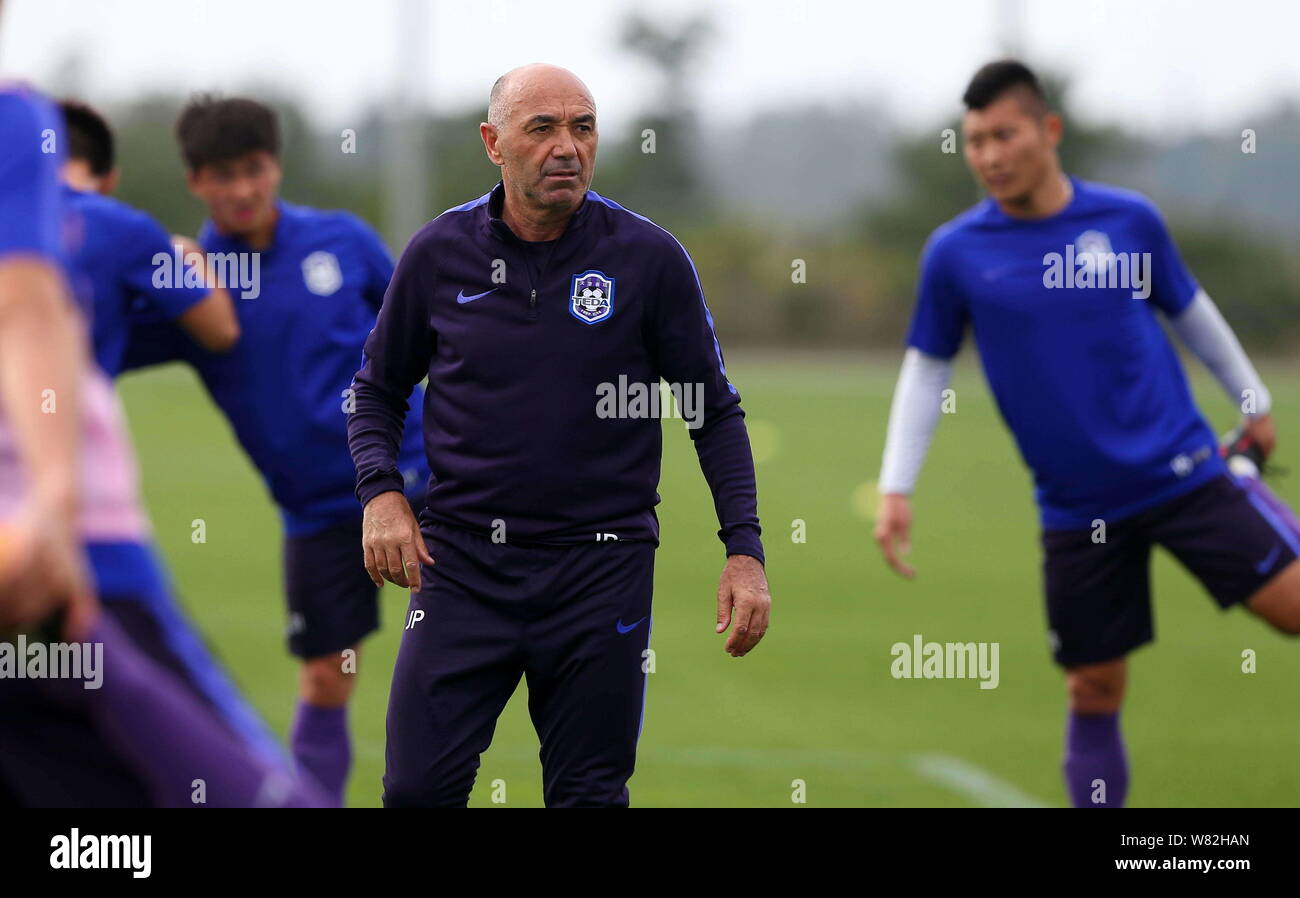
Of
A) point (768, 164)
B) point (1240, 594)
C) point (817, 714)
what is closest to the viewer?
point (1240, 594)

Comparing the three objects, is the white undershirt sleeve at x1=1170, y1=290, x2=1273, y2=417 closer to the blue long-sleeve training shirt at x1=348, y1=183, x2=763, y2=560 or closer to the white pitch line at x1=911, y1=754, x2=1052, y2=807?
the white pitch line at x1=911, y1=754, x2=1052, y2=807

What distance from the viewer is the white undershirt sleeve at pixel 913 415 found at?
5.92 meters

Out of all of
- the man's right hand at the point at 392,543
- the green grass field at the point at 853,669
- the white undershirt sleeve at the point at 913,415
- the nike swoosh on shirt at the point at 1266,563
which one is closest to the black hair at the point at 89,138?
the man's right hand at the point at 392,543

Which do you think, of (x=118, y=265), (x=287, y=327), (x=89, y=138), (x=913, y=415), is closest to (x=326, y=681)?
(x=287, y=327)

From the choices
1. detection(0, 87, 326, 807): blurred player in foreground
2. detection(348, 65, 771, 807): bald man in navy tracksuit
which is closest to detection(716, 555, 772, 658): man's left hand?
detection(348, 65, 771, 807): bald man in navy tracksuit

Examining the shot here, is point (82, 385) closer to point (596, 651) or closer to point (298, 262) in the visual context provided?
point (596, 651)

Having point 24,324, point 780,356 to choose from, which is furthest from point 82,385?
point 780,356

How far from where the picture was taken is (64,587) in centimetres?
218

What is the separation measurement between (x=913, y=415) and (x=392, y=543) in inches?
97.3

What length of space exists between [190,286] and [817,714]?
14.1 feet

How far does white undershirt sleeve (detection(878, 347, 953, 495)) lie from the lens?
5922mm

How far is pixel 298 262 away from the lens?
18.9ft

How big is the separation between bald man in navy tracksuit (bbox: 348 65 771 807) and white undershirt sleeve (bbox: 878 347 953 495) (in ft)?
6.09
